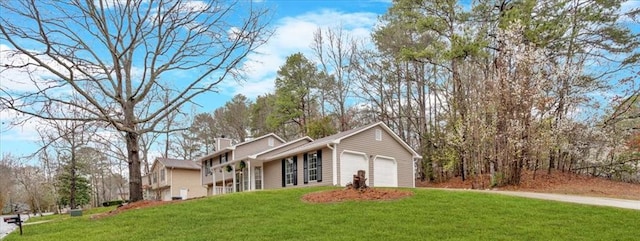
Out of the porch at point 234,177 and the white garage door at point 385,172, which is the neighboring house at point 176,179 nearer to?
the porch at point 234,177

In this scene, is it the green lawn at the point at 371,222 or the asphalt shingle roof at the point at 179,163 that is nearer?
the green lawn at the point at 371,222

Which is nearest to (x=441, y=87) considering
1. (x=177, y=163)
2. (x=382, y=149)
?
(x=382, y=149)

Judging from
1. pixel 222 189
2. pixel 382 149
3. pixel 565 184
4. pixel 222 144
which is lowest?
pixel 222 189

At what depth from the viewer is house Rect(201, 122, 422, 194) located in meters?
20.7

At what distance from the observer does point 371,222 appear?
33.7 ft

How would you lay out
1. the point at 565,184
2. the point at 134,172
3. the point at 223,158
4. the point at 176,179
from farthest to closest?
the point at 176,179, the point at 223,158, the point at 565,184, the point at 134,172

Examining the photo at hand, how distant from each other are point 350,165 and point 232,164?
32.3 ft

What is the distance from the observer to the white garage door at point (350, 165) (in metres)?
20.6

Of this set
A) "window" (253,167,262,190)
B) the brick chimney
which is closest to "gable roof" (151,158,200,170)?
the brick chimney

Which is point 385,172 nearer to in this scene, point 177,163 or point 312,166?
point 312,166

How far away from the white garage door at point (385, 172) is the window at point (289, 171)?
13.2 feet

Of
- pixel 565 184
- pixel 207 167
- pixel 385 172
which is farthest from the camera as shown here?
pixel 207 167

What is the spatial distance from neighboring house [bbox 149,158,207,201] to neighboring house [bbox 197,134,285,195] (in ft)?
15.5

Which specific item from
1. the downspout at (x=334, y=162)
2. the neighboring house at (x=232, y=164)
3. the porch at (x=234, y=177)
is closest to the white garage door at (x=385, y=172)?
the downspout at (x=334, y=162)
